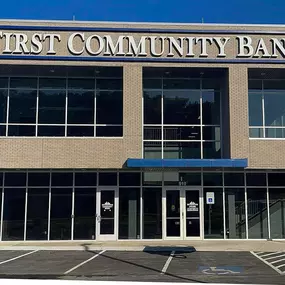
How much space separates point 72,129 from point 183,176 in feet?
18.4

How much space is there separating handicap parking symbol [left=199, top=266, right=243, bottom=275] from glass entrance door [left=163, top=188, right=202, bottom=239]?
25.2ft

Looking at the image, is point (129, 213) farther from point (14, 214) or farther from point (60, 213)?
point (14, 214)

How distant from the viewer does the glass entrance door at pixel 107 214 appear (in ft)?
66.9

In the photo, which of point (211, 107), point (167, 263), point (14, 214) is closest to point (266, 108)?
point (211, 107)

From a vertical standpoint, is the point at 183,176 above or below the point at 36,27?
below

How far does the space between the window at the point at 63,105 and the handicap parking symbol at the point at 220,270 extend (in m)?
9.54

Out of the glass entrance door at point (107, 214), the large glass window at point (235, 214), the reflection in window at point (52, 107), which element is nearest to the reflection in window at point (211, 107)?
the large glass window at point (235, 214)

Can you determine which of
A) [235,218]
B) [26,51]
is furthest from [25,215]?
[235,218]

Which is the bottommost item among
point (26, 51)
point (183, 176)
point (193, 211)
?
point (193, 211)

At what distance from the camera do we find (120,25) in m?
20.5

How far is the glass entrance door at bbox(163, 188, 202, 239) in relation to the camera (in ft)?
67.3

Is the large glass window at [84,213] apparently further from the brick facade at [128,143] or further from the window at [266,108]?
the window at [266,108]

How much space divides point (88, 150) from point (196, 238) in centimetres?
634

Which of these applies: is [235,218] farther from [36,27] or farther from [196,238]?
[36,27]
